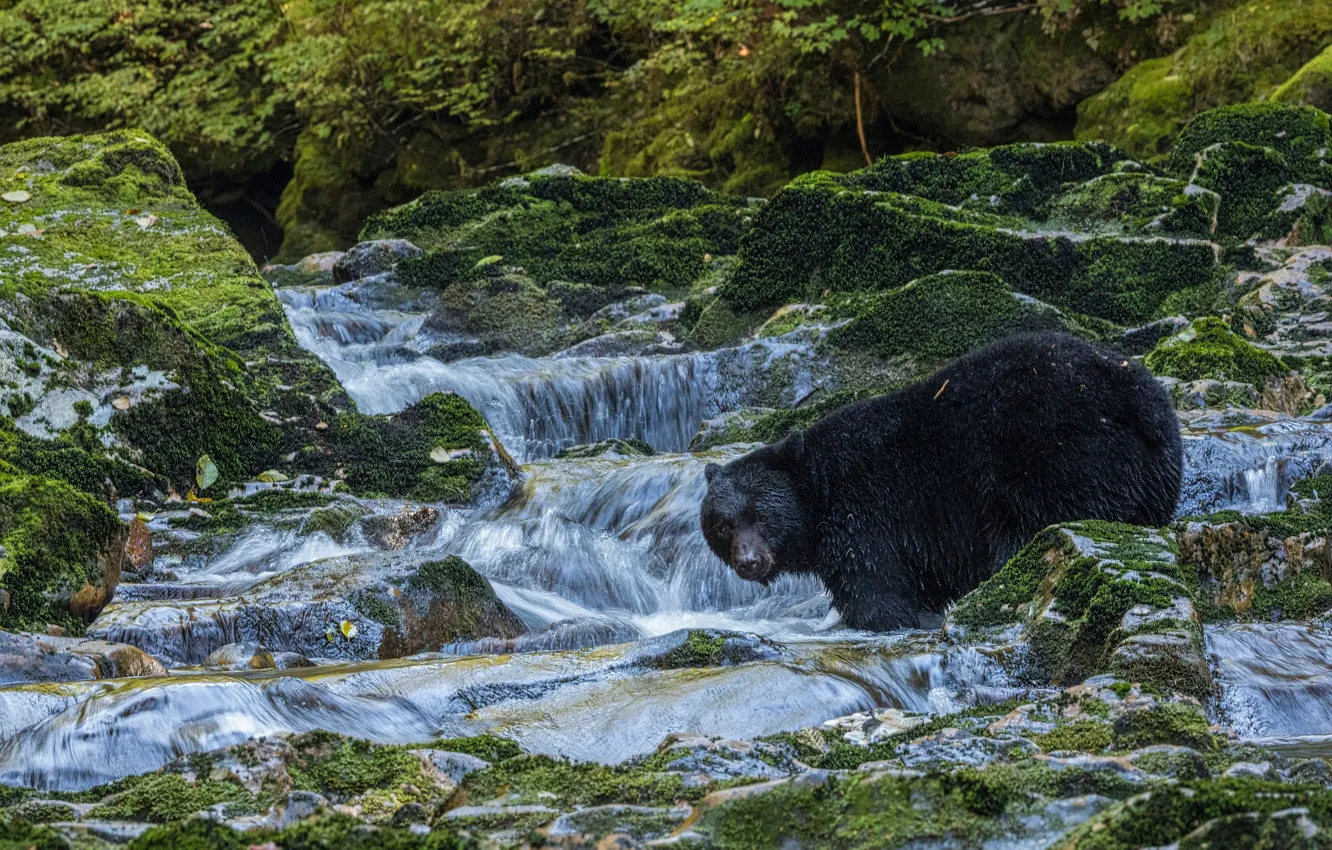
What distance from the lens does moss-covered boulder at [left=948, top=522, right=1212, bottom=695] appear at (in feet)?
12.5

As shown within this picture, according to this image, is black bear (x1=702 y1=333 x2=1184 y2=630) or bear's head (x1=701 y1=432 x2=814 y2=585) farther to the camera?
bear's head (x1=701 y1=432 x2=814 y2=585)

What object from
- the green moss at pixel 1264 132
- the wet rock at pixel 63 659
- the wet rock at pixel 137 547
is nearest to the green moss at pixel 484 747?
the wet rock at pixel 63 659

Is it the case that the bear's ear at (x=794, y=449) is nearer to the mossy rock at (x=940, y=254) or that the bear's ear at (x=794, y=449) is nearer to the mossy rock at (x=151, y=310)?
the mossy rock at (x=151, y=310)

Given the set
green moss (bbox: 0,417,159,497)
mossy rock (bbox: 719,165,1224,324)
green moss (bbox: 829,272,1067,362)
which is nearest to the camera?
green moss (bbox: 0,417,159,497)

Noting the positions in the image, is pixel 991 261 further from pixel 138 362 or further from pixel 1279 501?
pixel 138 362

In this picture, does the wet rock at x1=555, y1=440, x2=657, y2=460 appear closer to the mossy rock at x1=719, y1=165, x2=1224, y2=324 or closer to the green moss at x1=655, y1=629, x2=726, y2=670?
the mossy rock at x1=719, y1=165, x2=1224, y2=324

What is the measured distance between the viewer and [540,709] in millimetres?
4137

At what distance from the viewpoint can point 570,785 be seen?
2.91 meters

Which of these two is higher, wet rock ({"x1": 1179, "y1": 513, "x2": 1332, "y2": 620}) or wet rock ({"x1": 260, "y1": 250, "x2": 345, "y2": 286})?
wet rock ({"x1": 260, "y1": 250, "x2": 345, "y2": 286})

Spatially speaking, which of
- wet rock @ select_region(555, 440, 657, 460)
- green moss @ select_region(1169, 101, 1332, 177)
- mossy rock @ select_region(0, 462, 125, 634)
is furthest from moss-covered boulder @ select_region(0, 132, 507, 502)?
green moss @ select_region(1169, 101, 1332, 177)

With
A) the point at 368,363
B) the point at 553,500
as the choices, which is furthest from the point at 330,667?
the point at 368,363

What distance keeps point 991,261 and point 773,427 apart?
2828 mm

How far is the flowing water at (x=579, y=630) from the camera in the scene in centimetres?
368

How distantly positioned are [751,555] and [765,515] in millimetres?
194
